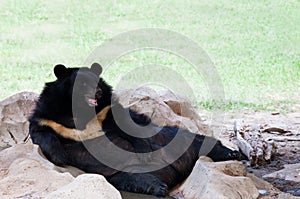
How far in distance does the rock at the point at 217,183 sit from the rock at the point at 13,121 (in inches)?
89.2

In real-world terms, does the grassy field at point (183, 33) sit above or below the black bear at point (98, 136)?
below

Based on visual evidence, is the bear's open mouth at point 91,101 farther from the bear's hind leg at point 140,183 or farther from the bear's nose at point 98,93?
the bear's hind leg at point 140,183

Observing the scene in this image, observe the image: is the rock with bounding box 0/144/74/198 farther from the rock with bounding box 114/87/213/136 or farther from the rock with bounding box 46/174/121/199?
the rock with bounding box 114/87/213/136

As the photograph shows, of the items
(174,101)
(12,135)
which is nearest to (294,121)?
(174,101)

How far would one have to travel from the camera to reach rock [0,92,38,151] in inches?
289

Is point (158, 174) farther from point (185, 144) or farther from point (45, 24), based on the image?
point (45, 24)

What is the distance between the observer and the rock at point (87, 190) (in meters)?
4.25

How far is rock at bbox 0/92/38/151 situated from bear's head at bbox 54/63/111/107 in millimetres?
1349

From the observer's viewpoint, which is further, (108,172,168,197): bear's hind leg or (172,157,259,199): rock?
(108,172,168,197): bear's hind leg

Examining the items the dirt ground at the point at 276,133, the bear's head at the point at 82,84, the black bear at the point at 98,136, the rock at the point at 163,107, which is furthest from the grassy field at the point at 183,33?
the bear's head at the point at 82,84

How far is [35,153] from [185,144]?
141cm

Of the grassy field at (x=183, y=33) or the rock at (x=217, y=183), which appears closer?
the rock at (x=217, y=183)

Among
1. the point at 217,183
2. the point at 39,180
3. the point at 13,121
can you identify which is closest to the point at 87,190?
the point at 39,180

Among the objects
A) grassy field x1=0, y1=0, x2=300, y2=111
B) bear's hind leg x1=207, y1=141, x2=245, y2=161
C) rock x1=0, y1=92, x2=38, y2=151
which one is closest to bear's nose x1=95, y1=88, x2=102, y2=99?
bear's hind leg x1=207, y1=141, x2=245, y2=161
